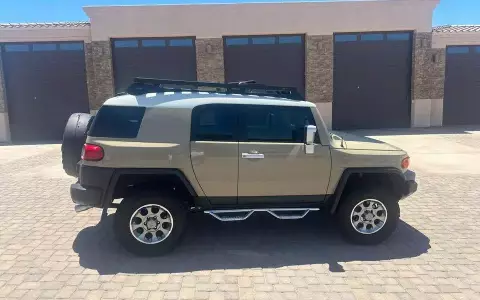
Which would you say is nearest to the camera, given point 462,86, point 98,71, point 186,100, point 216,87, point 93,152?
point 93,152

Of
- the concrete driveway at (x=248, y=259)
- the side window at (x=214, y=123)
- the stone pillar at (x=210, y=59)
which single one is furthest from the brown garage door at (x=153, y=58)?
the side window at (x=214, y=123)

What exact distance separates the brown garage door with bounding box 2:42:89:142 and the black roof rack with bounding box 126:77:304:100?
1180 centimetres

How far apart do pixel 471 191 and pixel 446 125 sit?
37.0 feet

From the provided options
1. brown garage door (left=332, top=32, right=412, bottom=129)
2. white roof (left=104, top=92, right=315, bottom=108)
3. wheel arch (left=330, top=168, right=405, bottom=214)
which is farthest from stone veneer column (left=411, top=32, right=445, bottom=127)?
white roof (left=104, top=92, right=315, bottom=108)

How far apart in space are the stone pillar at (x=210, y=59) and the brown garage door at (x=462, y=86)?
9.98 m

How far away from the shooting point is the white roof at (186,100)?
4.11 m

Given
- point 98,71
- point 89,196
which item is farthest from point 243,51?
point 89,196

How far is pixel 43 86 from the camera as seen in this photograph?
48.7 feet

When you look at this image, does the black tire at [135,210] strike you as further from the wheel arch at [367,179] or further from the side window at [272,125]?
the wheel arch at [367,179]

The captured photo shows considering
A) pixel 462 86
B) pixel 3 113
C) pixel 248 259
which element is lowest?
pixel 248 259

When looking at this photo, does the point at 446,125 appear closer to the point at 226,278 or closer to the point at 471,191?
the point at 471,191

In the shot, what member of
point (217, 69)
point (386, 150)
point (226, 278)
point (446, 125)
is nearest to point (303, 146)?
point (386, 150)

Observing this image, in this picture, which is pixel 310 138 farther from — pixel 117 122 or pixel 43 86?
pixel 43 86

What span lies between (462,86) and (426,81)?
2026 mm
